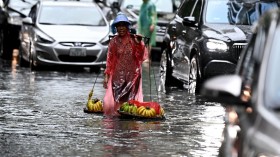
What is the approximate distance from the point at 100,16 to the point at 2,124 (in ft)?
40.8

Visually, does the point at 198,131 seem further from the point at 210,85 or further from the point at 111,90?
the point at 210,85

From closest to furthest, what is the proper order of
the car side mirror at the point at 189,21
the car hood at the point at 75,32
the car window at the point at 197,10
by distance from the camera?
the car side mirror at the point at 189,21, the car window at the point at 197,10, the car hood at the point at 75,32

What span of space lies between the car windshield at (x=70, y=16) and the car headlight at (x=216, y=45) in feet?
23.2

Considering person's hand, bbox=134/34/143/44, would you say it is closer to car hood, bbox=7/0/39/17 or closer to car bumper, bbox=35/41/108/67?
car bumper, bbox=35/41/108/67

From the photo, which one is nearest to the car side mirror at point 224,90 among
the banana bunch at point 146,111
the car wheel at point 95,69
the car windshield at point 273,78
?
the car windshield at point 273,78

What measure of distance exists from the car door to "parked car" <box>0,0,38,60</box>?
9.33 meters

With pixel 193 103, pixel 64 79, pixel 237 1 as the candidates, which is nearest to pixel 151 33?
pixel 64 79

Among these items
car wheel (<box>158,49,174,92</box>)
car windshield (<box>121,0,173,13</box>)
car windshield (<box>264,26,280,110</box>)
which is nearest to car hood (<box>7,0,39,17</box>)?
car windshield (<box>121,0,173,13</box>)

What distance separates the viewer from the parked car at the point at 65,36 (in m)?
24.4

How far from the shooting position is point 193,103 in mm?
17562

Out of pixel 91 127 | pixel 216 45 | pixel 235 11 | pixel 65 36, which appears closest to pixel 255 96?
pixel 91 127

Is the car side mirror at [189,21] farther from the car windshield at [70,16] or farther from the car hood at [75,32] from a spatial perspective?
the car windshield at [70,16]

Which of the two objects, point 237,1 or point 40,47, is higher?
point 237,1

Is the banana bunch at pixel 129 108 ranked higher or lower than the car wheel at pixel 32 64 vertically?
higher
